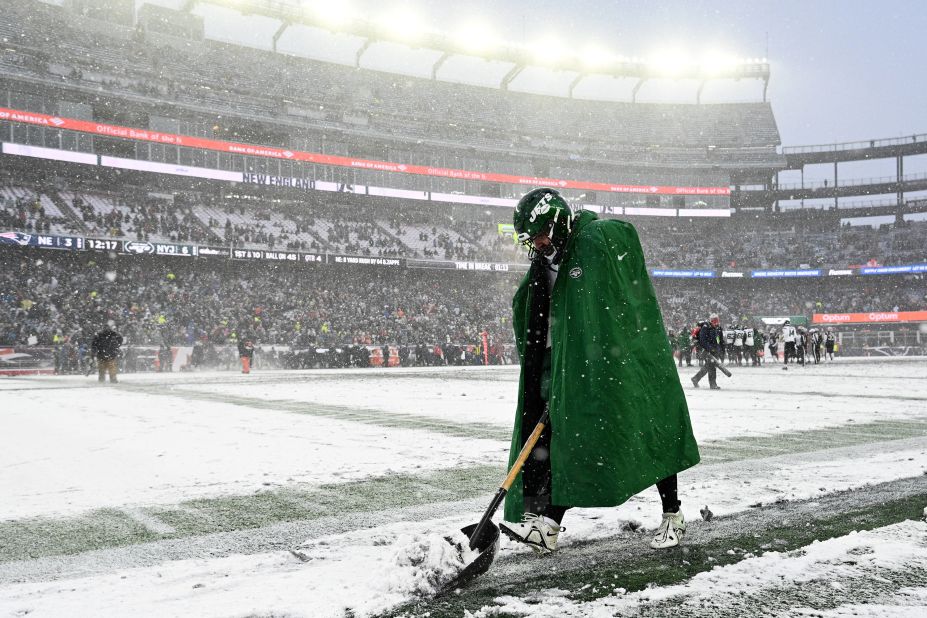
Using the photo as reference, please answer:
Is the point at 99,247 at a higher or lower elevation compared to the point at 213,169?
lower

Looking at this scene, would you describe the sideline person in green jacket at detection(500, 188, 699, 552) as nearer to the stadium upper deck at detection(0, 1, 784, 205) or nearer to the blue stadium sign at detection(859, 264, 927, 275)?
the stadium upper deck at detection(0, 1, 784, 205)

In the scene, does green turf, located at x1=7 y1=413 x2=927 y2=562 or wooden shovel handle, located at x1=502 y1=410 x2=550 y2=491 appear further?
green turf, located at x1=7 y1=413 x2=927 y2=562

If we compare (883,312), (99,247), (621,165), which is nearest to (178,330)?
(99,247)

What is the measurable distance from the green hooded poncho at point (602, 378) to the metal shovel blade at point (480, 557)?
296 millimetres

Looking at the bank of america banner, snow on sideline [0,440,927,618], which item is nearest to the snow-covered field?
snow on sideline [0,440,927,618]

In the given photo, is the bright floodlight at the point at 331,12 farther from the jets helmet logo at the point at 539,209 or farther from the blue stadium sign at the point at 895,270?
the jets helmet logo at the point at 539,209

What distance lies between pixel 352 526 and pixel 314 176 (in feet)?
132

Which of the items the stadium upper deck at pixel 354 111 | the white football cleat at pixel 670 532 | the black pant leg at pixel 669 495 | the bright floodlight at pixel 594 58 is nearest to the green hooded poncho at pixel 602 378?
the black pant leg at pixel 669 495

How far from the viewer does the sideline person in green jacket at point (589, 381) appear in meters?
3.02

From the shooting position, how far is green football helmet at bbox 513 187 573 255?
125 inches

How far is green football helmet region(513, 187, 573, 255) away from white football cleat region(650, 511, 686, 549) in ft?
4.58

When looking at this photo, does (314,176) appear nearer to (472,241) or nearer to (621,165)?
(472,241)

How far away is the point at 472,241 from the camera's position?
151 feet

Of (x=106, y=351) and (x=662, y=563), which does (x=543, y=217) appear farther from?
(x=106, y=351)
